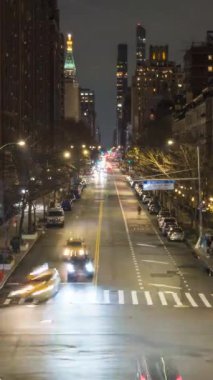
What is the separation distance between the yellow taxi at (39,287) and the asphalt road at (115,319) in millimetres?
635

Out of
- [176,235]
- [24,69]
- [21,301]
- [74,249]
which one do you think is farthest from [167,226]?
[24,69]

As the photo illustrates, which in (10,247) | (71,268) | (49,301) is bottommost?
(49,301)

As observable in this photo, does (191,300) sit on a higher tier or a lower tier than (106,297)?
lower

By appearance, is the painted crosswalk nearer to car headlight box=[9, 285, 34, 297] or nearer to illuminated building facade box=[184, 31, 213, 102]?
car headlight box=[9, 285, 34, 297]

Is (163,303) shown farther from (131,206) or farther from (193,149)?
(131,206)

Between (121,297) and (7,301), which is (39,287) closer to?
(7,301)

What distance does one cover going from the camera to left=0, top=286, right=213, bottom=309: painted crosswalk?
38.6 metres

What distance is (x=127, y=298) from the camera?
4034 cm

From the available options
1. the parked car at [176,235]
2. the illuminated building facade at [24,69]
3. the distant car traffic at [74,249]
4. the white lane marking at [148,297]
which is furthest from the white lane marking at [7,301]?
the illuminated building facade at [24,69]

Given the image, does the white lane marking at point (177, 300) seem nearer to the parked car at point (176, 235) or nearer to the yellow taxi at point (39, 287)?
the yellow taxi at point (39, 287)

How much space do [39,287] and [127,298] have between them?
491cm

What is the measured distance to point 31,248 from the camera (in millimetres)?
64312

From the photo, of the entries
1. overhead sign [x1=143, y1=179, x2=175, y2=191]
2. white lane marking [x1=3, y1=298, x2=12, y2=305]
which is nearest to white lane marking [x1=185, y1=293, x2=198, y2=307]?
white lane marking [x1=3, y1=298, x2=12, y2=305]

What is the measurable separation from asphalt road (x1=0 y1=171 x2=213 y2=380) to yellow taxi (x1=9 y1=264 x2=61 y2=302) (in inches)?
25.0
